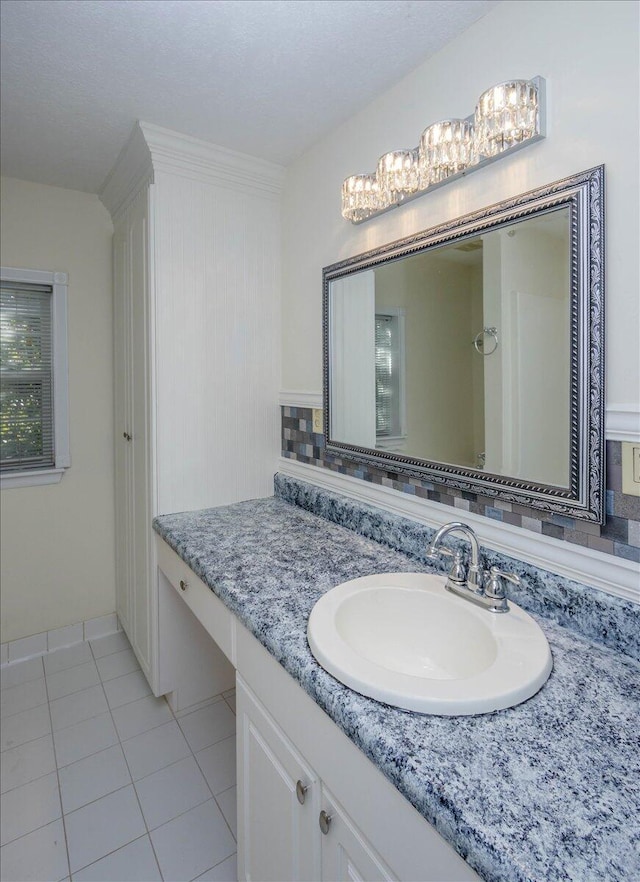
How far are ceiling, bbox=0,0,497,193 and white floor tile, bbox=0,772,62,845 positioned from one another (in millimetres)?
2258

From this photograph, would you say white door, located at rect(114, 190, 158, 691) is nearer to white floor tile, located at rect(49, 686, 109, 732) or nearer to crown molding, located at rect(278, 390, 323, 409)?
white floor tile, located at rect(49, 686, 109, 732)

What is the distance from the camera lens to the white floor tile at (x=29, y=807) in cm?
145

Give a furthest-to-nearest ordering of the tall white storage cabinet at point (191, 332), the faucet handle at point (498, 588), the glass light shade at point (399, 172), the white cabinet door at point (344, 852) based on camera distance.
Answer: the tall white storage cabinet at point (191, 332) < the glass light shade at point (399, 172) < the faucet handle at point (498, 588) < the white cabinet door at point (344, 852)

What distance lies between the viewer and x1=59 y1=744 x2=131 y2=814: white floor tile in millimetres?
A: 1552

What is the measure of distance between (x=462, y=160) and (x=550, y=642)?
113 cm

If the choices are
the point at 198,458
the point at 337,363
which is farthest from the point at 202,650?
the point at 337,363

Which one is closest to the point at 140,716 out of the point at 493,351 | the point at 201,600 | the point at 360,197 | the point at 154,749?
the point at 154,749

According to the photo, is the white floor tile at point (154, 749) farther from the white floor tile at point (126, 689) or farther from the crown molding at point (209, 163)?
the crown molding at point (209, 163)

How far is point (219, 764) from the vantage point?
5.57 feet

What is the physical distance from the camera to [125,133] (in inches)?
68.6

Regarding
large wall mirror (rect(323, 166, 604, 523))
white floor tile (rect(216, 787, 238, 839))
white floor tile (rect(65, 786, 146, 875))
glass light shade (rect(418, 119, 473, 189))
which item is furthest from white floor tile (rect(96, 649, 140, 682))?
glass light shade (rect(418, 119, 473, 189))

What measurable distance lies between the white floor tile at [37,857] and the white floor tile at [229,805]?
445mm

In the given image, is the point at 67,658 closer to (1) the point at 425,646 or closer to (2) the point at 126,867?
(2) the point at 126,867

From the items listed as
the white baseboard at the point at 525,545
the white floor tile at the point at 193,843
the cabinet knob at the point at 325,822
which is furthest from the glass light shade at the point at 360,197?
the white floor tile at the point at 193,843
